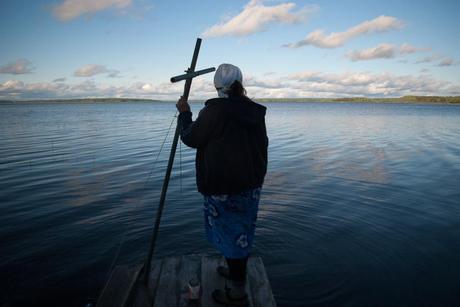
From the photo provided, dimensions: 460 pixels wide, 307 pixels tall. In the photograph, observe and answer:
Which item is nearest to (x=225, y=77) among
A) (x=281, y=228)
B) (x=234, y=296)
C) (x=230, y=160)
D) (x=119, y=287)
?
(x=230, y=160)

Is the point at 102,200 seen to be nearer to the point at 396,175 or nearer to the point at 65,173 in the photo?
the point at 65,173

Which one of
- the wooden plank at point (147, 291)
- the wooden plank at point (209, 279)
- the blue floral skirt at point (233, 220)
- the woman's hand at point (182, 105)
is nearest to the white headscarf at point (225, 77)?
the woman's hand at point (182, 105)

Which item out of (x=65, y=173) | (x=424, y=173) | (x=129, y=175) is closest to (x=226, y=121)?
(x=129, y=175)

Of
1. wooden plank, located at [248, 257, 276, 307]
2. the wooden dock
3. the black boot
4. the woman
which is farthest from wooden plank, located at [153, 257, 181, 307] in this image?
wooden plank, located at [248, 257, 276, 307]

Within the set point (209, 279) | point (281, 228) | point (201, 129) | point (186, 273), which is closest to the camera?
point (201, 129)

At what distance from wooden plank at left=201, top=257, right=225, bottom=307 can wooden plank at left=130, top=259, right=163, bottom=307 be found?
71 centimetres

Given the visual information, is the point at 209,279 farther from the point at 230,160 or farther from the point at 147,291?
the point at 230,160

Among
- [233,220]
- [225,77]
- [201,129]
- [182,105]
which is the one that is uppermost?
[225,77]

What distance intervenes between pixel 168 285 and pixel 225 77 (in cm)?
312

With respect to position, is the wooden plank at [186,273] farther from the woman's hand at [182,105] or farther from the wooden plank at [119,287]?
the woman's hand at [182,105]

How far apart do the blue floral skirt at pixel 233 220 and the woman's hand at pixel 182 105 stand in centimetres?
114

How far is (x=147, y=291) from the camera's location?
4.62m

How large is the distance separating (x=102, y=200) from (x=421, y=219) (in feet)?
31.5

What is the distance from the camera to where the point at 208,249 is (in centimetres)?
729
